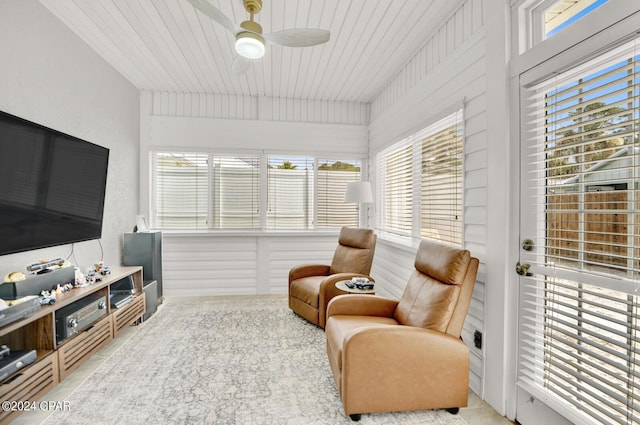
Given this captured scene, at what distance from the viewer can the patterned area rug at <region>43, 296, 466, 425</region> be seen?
186 centimetres

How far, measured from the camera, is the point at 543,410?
1625 mm

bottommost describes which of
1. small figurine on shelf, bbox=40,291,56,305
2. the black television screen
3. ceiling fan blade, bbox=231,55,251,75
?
small figurine on shelf, bbox=40,291,56,305

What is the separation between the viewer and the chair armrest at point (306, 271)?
372 cm

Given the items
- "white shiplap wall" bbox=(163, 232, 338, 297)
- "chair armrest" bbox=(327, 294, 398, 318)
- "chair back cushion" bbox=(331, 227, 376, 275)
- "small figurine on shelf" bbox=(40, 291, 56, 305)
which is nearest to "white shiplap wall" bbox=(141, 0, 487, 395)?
"white shiplap wall" bbox=(163, 232, 338, 297)

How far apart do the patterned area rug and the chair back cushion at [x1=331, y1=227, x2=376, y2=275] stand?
2.68ft

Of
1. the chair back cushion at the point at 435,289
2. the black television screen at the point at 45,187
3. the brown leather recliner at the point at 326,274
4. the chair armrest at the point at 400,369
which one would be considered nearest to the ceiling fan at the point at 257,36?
the black television screen at the point at 45,187

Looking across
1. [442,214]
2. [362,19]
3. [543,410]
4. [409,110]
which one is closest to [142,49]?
[362,19]

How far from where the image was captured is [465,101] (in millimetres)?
2309

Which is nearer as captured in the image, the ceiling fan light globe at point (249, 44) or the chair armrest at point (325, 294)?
the ceiling fan light globe at point (249, 44)

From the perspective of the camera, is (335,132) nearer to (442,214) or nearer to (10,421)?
(442,214)

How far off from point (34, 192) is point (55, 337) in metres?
1.07

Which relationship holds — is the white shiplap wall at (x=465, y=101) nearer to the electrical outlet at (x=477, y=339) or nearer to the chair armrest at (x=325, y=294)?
the electrical outlet at (x=477, y=339)

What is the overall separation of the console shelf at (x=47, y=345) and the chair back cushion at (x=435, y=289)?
2.43 m

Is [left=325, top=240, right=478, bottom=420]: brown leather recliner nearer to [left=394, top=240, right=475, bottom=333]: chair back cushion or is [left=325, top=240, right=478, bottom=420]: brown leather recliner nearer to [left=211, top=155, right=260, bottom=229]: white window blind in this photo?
[left=394, top=240, right=475, bottom=333]: chair back cushion
